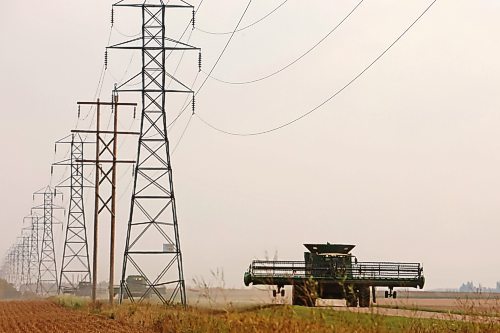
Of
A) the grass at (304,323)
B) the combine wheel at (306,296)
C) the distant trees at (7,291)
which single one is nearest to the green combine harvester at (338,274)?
the combine wheel at (306,296)

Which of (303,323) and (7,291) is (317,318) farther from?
(7,291)

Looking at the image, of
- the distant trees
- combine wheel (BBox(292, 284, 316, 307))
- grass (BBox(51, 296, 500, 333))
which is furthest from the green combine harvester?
the distant trees

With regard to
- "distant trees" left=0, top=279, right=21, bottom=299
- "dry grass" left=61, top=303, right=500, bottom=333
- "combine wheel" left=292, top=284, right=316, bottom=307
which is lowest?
"dry grass" left=61, top=303, right=500, bottom=333

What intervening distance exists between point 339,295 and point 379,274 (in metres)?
2.23

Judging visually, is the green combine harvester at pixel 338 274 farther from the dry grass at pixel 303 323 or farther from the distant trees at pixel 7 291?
the distant trees at pixel 7 291

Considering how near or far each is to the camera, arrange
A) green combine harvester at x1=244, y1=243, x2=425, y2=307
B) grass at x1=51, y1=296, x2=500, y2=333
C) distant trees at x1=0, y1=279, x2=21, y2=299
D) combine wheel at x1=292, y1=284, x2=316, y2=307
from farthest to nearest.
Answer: distant trees at x1=0, y1=279, x2=21, y2=299 → green combine harvester at x1=244, y1=243, x2=425, y2=307 → grass at x1=51, y1=296, x2=500, y2=333 → combine wheel at x1=292, y1=284, x2=316, y2=307

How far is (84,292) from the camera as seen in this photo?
321 ft

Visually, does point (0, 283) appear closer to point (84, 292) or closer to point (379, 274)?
point (84, 292)

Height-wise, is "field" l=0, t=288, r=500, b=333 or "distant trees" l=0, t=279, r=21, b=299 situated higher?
"distant trees" l=0, t=279, r=21, b=299

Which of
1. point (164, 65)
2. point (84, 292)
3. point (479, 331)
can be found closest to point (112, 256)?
point (164, 65)

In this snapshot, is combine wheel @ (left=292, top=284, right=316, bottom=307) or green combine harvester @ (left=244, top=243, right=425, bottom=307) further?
green combine harvester @ (left=244, top=243, right=425, bottom=307)

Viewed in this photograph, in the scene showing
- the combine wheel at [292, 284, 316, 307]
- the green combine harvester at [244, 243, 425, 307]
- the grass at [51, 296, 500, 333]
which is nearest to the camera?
the combine wheel at [292, 284, 316, 307]

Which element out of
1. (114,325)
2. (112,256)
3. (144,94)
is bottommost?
(114,325)

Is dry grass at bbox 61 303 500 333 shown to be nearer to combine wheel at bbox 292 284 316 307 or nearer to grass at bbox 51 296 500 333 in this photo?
grass at bbox 51 296 500 333
